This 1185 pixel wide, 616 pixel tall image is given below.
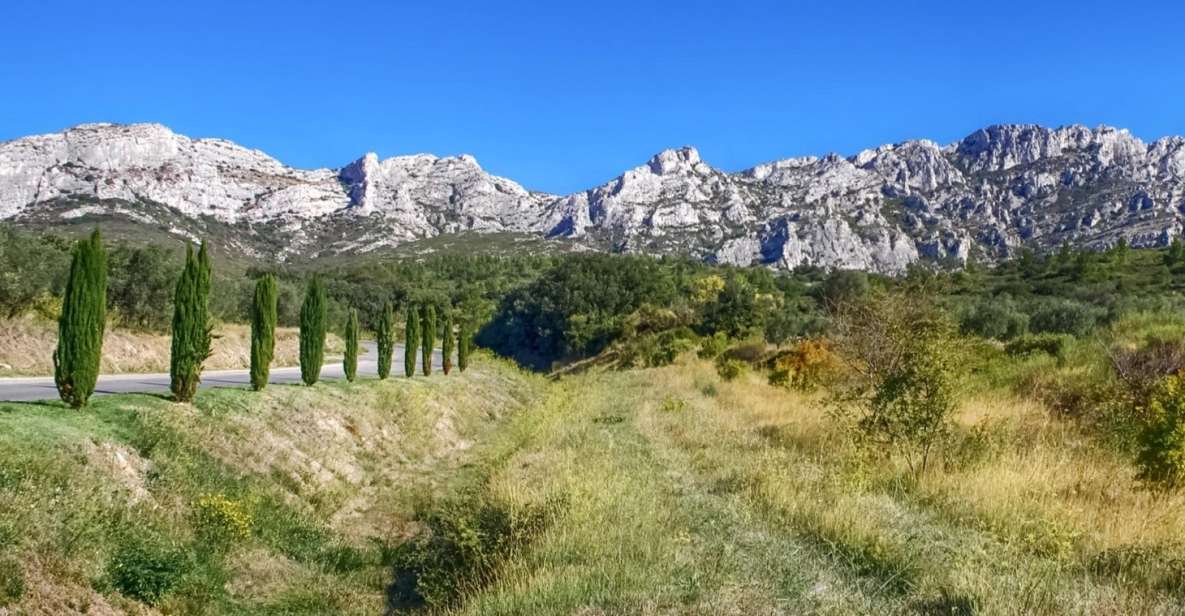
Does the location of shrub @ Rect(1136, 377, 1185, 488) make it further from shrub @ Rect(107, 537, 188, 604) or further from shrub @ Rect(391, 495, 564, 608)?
shrub @ Rect(107, 537, 188, 604)

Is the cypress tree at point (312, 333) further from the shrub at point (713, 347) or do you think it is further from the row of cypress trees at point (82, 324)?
the shrub at point (713, 347)

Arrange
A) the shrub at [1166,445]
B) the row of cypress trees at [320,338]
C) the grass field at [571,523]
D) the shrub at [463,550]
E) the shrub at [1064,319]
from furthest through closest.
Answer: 1. the shrub at [1064,319]
2. the row of cypress trees at [320,338]
3. the shrub at [1166,445]
4. the shrub at [463,550]
5. the grass field at [571,523]

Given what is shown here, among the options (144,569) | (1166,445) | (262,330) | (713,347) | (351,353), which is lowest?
(144,569)

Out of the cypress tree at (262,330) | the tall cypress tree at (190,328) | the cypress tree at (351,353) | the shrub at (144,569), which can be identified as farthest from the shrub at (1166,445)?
the cypress tree at (351,353)

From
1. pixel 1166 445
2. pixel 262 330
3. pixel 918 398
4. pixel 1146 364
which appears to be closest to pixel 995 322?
pixel 1146 364

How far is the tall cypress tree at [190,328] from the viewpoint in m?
12.8

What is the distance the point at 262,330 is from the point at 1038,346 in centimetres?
2382

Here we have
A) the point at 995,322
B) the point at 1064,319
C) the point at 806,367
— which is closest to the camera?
the point at 806,367

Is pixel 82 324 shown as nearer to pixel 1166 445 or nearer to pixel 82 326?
pixel 82 326

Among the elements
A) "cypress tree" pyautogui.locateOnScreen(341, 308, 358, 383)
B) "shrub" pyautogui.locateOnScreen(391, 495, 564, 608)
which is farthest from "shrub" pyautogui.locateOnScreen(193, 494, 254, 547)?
"cypress tree" pyautogui.locateOnScreen(341, 308, 358, 383)

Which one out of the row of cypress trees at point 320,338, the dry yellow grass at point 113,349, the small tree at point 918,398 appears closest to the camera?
the small tree at point 918,398

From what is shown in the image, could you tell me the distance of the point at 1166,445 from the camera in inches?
337

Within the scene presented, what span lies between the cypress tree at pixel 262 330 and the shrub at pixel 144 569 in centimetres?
955

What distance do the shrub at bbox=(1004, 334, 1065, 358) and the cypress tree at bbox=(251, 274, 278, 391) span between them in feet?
73.1
